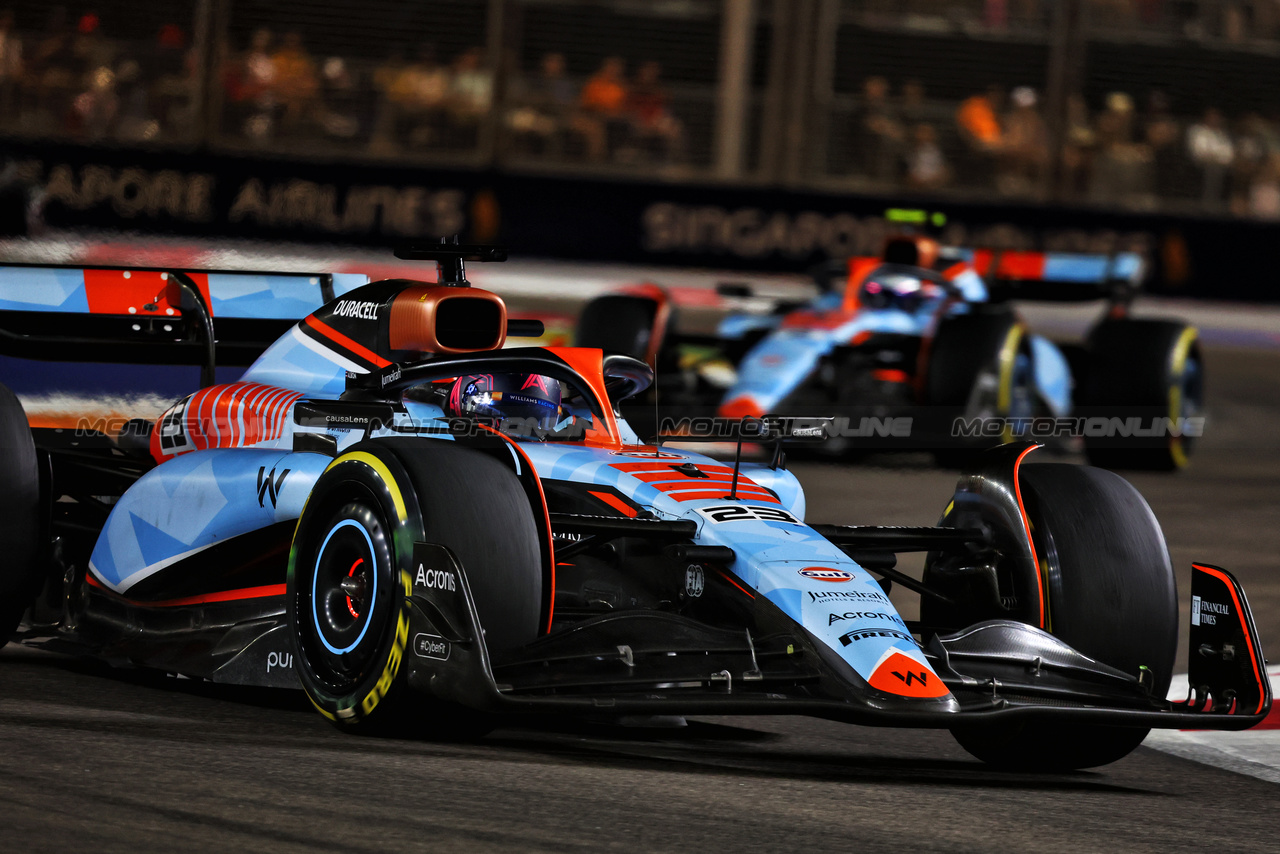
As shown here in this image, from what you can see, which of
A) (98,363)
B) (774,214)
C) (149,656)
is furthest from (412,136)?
(149,656)

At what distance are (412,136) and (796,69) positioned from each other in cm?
437

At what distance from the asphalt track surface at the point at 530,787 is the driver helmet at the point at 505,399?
1.01 metres

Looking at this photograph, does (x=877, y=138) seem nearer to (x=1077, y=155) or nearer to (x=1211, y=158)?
(x=1077, y=155)

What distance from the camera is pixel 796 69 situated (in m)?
21.7

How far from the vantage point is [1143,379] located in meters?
13.2

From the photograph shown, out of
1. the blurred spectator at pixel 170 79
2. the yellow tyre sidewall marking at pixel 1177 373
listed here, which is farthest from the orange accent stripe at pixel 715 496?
the blurred spectator at pixel 170 79

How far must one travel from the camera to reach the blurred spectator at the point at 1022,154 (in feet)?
70.3

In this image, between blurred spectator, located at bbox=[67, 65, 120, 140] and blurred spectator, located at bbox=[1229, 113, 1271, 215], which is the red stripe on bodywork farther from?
blurred spectator, located at bbox=[1229, 113, 1271, 215]

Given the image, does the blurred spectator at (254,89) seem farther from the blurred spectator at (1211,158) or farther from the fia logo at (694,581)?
the fia logo at (694,581)

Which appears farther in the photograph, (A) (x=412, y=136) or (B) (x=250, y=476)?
(A) (x=412, y=136)

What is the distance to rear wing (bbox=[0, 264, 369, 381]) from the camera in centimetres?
741

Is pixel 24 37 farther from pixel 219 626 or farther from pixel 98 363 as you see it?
pixel 219 626

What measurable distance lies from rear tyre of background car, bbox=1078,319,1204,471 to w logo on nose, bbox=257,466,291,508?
830 centimetres

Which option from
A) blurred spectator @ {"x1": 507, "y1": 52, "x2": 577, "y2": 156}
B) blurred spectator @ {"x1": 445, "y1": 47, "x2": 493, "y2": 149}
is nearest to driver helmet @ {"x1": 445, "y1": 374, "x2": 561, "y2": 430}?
blurred spectator @ {"x1": 445, "y1": 47, "x2": 493, "y2": 149}
